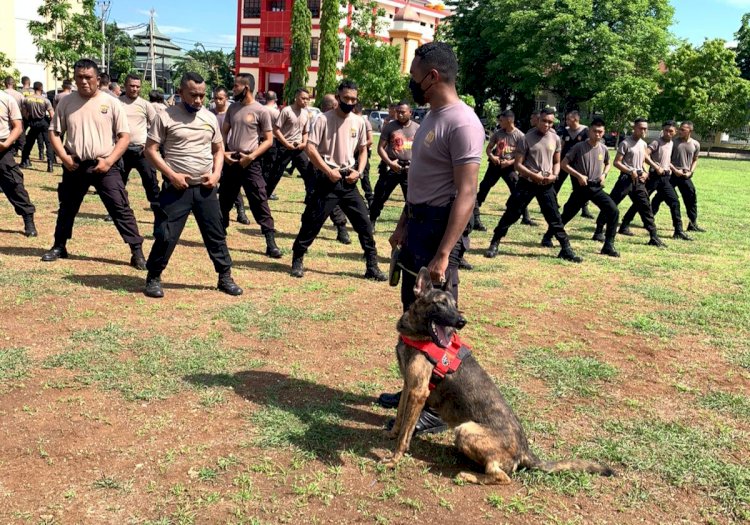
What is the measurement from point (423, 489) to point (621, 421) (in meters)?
1.80

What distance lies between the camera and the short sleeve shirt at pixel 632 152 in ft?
34.9

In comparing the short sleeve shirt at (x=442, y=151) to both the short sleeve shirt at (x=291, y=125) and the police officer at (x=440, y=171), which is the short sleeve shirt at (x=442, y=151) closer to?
the police officer at (x=440, y=171)

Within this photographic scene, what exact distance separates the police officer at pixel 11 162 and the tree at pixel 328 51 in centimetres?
4387

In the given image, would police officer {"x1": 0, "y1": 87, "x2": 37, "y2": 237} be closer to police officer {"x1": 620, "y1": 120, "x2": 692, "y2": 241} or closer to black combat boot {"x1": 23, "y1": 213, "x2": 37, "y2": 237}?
black combat boot {"x1": 23, "y1": 213, "x2": 37, "y2": 237}

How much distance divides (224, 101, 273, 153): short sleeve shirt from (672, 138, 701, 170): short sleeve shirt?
8.08 meters

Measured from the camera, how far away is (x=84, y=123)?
715 centimetres

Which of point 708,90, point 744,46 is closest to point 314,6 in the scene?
point 708,90

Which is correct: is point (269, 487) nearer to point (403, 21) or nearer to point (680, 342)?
point (680, 342)

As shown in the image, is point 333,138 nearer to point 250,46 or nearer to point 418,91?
point 418,91

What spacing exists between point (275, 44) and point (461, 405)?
6519 centimetres

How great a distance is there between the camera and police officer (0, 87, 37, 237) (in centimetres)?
820

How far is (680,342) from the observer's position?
627 cm

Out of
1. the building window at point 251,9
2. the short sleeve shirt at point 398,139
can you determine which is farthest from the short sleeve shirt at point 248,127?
the building window at point 251,9

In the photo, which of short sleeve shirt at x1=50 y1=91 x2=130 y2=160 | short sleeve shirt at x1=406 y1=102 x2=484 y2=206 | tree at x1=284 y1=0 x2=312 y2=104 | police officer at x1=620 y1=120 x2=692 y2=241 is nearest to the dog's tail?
short sleeve shirt at x1=406 y1=102 x2=484 y2=206
